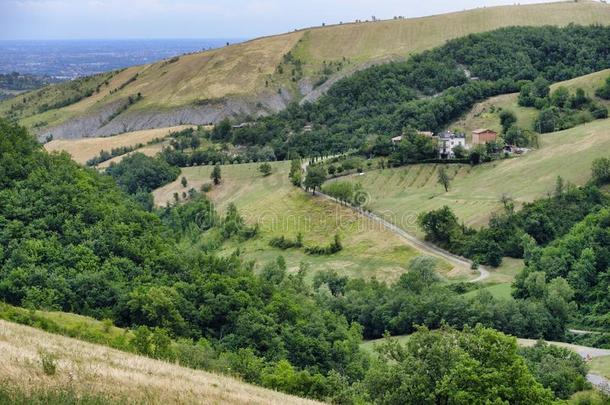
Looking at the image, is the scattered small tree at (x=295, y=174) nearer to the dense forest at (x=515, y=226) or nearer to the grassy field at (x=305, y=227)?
the grassy field at (x=305, y=227)

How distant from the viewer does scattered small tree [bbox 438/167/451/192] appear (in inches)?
4127

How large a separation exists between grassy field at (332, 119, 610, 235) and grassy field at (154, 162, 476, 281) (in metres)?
5.31

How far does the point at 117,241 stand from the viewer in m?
60.5

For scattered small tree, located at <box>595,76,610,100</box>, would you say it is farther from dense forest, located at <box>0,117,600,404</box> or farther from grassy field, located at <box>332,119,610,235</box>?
dense forest, located at <box>0,117,600,404</box>

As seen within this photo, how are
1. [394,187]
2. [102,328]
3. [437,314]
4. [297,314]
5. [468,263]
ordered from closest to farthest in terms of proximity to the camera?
[102,328] < [297,314] < [437,314] < [468,263] < [394,187]

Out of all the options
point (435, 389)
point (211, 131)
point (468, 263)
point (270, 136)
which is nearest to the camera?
point (435, 389)

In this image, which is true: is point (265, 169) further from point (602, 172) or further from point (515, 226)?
point (602, 172)

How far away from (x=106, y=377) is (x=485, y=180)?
85.9 m

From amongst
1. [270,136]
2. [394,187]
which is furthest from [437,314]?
[270,136]

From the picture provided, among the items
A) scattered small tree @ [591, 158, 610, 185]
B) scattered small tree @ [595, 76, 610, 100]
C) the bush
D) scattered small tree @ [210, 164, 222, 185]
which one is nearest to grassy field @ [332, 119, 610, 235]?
scattered small tree @ [591, 158, 610, 185]

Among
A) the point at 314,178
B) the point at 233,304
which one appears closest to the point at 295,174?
the point at 314,178

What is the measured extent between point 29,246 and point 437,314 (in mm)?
34756

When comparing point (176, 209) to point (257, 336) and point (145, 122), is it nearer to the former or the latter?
point (257, 336)

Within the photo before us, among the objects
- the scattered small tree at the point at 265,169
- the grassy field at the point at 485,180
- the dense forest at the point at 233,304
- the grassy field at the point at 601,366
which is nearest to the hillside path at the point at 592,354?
the grassy field at the point at 601,366
